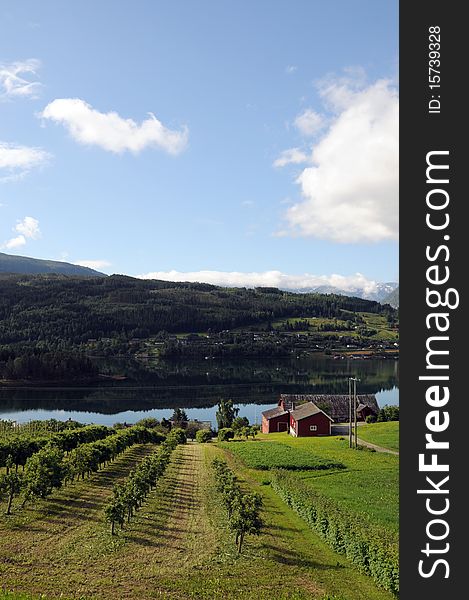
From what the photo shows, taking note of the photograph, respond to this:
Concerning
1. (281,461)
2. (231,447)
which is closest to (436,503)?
(281,461)

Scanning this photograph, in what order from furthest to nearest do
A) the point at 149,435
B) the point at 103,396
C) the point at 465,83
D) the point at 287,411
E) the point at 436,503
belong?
the point at 103,396
the point at 287,411
the point at 149,435
the point at 465,83
the point at 436,503

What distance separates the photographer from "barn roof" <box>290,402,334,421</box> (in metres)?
72.4

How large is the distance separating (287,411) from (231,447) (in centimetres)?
2636

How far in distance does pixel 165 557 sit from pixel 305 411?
53.3 m

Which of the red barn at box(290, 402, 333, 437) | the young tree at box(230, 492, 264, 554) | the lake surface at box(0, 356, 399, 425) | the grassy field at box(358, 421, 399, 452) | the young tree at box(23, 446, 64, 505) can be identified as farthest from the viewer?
the lake surface at box(0, 356, 399, 425)

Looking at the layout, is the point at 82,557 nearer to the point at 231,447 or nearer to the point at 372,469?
the point at 372,469

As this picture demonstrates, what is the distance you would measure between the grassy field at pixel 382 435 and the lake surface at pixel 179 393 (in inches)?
1190

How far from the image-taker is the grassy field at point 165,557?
19.3 meters

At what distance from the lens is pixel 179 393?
146 meters

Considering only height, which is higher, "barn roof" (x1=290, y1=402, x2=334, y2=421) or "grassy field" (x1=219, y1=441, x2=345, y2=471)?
"barn roof" (x1=290, y1=402, x2=334, y2=421)

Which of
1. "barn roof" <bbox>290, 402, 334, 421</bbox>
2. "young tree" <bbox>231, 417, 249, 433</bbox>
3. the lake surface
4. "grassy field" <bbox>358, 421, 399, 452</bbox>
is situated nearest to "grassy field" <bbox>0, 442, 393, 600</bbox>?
"grassy field" <bbox>358, 421, 399, 452</bbox>

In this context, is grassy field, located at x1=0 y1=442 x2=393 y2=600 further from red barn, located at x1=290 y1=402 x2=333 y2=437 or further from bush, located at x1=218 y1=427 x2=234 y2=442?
bush, located at x1=218 y1=427 x2=234 y2=442

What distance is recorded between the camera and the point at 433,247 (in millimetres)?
A: 8742

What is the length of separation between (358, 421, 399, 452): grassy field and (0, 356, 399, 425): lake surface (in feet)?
99.2
